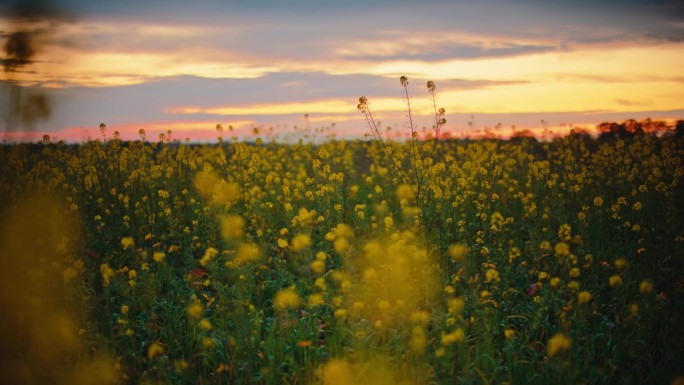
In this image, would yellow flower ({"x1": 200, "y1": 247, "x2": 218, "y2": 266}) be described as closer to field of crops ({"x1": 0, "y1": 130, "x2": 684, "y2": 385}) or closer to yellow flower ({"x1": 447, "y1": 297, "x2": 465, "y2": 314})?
field of crops ({"x1": 0, "y1": 130, "x2": 684, "y2": 385})

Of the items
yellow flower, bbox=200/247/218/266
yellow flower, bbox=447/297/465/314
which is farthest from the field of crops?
yellow flower, bbox=200/247/218/266

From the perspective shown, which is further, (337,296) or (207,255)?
(337,296)

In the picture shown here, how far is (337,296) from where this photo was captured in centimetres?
472

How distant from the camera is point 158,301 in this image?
4.82 m

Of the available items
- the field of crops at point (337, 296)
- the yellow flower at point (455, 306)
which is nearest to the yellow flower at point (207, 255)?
the field of crops at point (337, 296)

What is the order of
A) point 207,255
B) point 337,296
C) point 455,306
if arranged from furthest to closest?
1. point 337,296
2. point 455,306
3. point 207,255

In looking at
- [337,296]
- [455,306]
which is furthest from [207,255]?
[455,306]

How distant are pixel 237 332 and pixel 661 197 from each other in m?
6.30

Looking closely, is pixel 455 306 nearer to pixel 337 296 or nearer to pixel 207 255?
pixel 337 296

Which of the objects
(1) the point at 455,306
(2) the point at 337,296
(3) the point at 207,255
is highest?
(3) the point at 207,255

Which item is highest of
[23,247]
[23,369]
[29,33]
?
[29,33]

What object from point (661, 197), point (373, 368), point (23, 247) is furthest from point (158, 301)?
point (661, 197)

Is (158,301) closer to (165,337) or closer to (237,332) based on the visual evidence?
(165,337)

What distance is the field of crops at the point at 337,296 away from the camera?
3.61m
